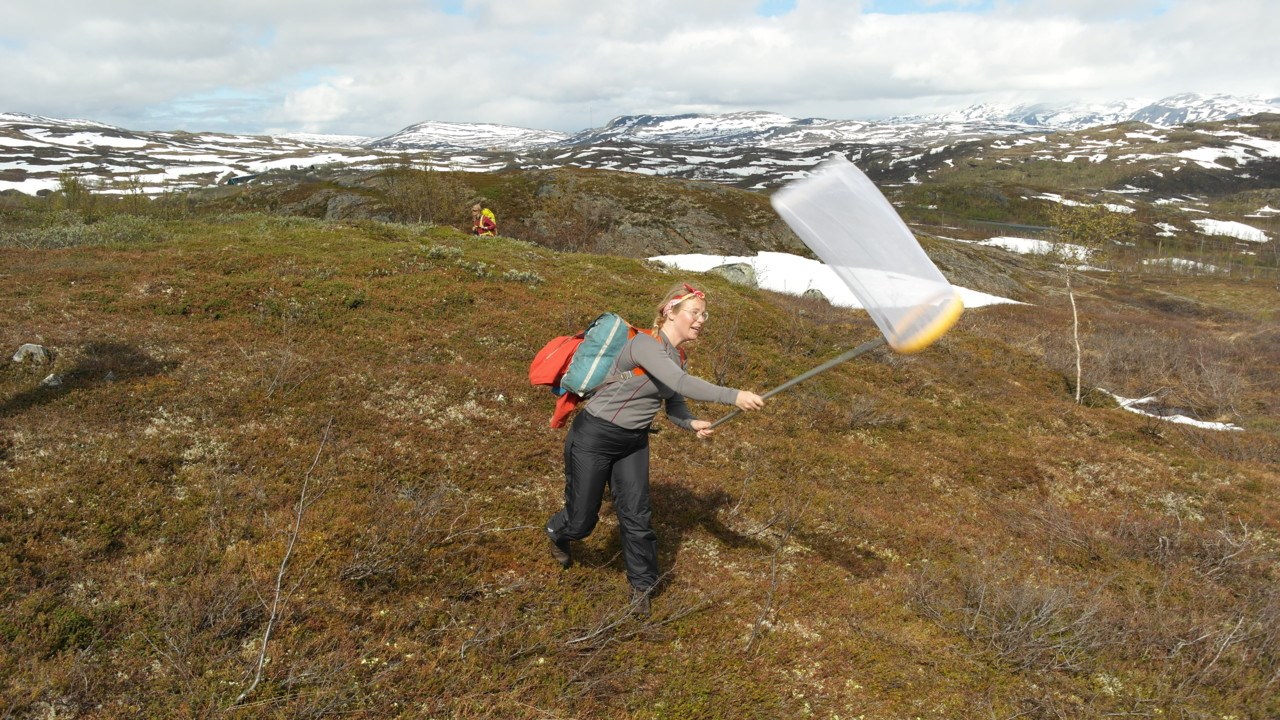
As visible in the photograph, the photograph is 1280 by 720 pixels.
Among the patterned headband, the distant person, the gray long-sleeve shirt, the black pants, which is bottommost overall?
the black pants

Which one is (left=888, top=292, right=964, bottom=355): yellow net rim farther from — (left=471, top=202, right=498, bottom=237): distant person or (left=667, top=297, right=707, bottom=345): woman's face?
(left=471, top=202, right=498, bottom=237): distant person

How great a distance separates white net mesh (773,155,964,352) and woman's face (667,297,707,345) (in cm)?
104

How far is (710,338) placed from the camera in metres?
15.5

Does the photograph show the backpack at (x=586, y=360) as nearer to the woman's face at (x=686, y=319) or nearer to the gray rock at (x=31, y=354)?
the woman's face at (x=686, y=319)

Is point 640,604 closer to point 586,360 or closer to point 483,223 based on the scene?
point 586,360

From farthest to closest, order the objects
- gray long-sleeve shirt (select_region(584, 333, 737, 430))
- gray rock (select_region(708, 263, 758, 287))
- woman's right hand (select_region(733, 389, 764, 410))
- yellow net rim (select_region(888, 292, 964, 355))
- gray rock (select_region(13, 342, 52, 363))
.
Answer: gray rock (select_region(708, 263, 758, 287)) < gray rock (select_region(13, 342, 52, 363)) < gray long-sleeve shirt (select_region(584, 333, 737, 430)) < woman's right hand (select_region(733, 389, 764, 410)) < yellow net rim (select_region(888, 292, 964, 355))

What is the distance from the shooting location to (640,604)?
5.47 m

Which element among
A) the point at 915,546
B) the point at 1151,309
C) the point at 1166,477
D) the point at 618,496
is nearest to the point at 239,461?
the point at 618,496

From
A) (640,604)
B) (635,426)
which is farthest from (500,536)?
(635,426)

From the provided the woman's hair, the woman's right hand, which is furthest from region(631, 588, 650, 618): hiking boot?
the woman's hair

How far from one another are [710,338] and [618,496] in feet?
34.5

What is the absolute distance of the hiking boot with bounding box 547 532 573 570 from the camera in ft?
19.4

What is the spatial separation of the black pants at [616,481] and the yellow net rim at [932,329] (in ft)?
7.14

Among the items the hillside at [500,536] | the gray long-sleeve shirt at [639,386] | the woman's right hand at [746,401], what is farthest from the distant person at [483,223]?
the woman's right hand at [746,401]
